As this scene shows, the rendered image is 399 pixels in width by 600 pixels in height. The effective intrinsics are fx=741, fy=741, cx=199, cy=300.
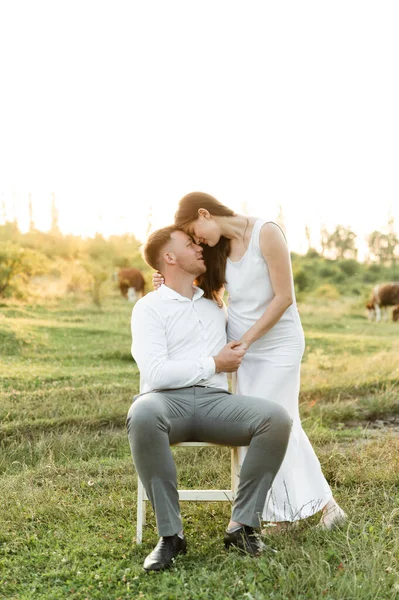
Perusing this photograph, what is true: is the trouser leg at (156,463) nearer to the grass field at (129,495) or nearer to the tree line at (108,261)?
the grass field at (129,495)

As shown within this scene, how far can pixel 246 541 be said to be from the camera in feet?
9.33

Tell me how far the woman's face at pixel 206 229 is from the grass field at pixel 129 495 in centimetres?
128

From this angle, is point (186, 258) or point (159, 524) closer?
point (159, 524)

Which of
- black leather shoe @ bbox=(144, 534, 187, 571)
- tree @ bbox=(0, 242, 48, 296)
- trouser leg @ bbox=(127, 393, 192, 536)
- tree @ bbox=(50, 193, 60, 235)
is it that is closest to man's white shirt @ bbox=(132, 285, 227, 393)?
trouser leg @ bbox=(127, 393, 192, 536)

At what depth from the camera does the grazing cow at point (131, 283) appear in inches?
508

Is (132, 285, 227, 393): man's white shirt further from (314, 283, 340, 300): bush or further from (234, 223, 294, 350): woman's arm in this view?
(314, 283, 340, 300): bush

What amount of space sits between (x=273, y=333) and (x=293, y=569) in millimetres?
1062

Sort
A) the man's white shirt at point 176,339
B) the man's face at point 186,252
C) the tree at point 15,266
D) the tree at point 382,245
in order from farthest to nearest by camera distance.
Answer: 1. the tree at point 382,245
2. the tree at point 15,266
3. the man's face at point 186,252
4. the man's white shirt at point 176,339

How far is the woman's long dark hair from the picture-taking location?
3271mm

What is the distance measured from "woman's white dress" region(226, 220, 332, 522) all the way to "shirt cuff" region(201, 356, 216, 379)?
0.27 metres

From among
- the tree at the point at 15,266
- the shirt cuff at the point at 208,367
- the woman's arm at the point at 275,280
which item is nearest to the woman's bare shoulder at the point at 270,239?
the woman's arm at the point at 275,280

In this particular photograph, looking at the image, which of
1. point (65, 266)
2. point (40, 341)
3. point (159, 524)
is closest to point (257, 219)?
point (159, 524)

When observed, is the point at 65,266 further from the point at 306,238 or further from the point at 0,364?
the point at 306,238

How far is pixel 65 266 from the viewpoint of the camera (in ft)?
39.8
